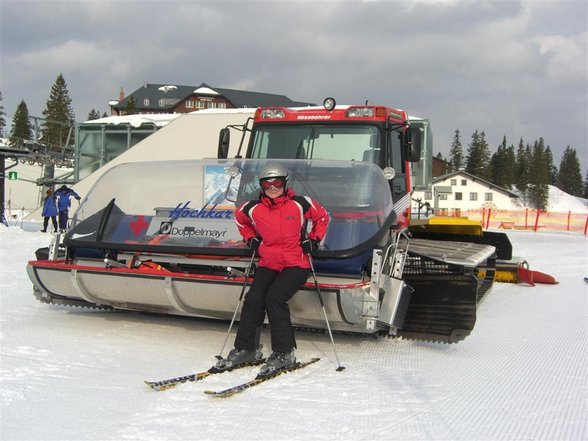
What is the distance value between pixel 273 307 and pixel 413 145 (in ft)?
11.3

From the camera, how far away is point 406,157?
7289mm

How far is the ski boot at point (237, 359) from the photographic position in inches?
176

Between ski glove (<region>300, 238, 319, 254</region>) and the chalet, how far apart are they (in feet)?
262

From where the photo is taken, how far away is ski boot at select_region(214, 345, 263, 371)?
14.7ft

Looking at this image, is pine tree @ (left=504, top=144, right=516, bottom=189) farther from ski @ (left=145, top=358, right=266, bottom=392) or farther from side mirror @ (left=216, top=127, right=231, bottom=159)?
ski @ (left=145, top=358, right=266, bottom=392)

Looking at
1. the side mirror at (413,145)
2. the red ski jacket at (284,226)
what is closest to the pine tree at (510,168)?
the side mirror at (413,145)

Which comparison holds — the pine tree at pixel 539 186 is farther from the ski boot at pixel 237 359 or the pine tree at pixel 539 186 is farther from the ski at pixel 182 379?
the ski at pixel 182 379

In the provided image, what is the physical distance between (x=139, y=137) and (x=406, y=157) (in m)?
20.2

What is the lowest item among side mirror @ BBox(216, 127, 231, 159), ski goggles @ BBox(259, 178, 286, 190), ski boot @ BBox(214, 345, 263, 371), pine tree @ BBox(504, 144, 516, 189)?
ski boot @ BBox(214, 345, 263, 371)

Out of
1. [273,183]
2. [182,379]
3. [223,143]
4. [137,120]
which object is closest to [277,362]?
[182,379]

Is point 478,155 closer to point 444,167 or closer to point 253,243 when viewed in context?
point 444,167

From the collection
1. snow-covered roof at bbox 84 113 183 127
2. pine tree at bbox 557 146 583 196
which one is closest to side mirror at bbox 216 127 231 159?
snow-covered roof at bbox 84 113 183 127

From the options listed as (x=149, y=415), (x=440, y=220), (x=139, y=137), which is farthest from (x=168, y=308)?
(x=139, y=137)

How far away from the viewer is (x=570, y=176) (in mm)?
136000
